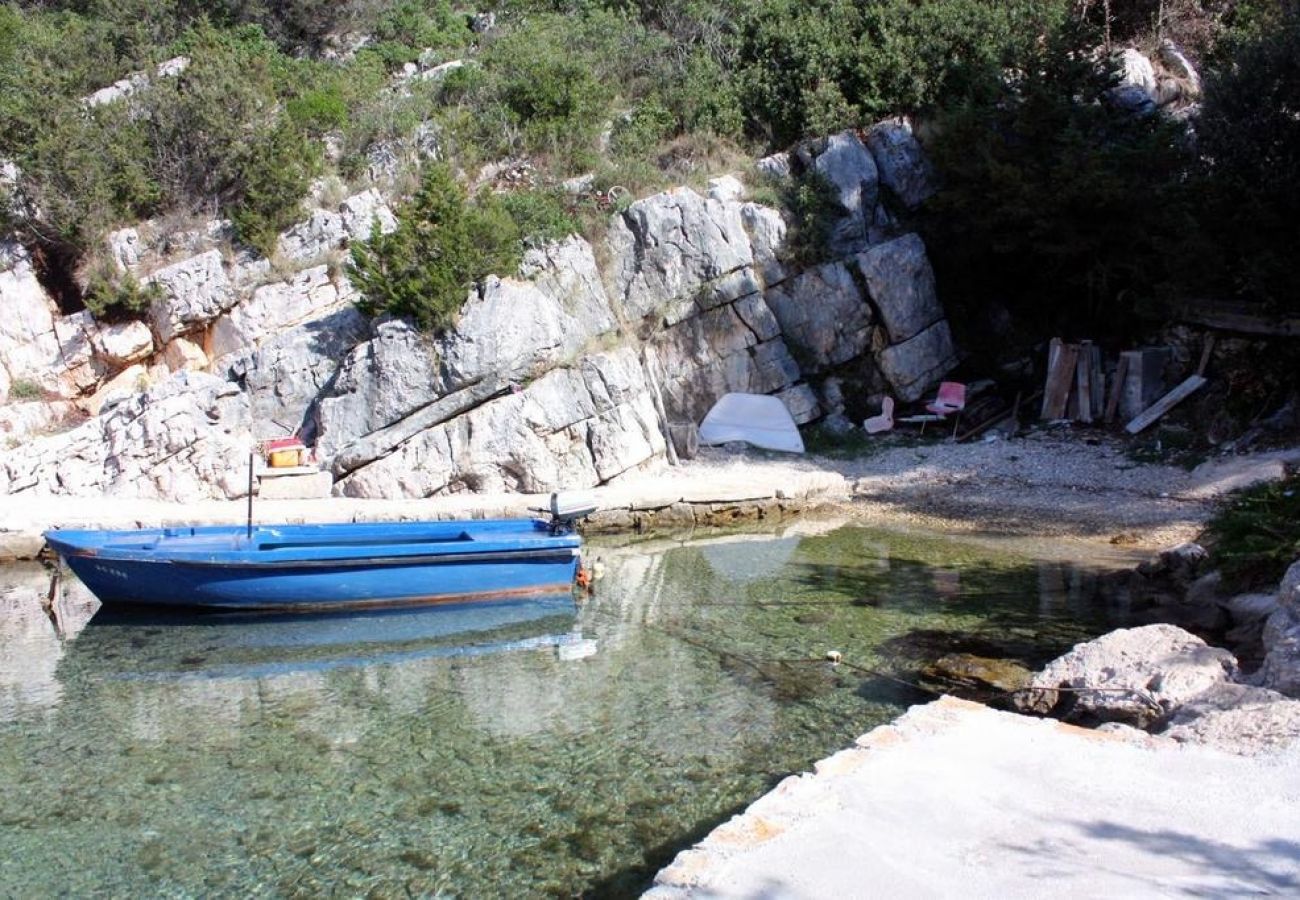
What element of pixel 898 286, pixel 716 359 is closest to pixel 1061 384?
pixel 898 286

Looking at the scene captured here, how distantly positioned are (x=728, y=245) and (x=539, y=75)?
22.6 ft

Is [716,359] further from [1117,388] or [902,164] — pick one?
[1117,388]

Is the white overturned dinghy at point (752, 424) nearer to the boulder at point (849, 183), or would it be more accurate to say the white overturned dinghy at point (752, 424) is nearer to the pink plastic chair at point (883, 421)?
the pink plastic chair at point (883, 421)

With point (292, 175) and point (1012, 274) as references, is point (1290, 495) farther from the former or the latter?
point (292, 175)

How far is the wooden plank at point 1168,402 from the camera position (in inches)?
675

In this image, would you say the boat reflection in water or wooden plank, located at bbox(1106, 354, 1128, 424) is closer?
the boat reflection in water

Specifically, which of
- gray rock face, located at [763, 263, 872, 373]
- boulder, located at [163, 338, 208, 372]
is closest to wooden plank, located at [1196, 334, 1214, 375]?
gray rock face, located at [763, 263, 872, 373]

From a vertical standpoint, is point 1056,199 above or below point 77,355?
above

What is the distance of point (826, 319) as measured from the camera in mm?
20219

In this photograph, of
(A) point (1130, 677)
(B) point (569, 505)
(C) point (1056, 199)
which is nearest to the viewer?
(A) point (1130, 677)

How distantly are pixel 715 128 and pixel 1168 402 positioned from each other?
1121 cm

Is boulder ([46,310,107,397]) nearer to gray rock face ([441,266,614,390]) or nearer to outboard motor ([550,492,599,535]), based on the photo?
gray rock face ([441,266,614,390])

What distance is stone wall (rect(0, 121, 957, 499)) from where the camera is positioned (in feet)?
55.0

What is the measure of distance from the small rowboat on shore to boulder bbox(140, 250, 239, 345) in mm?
8716
